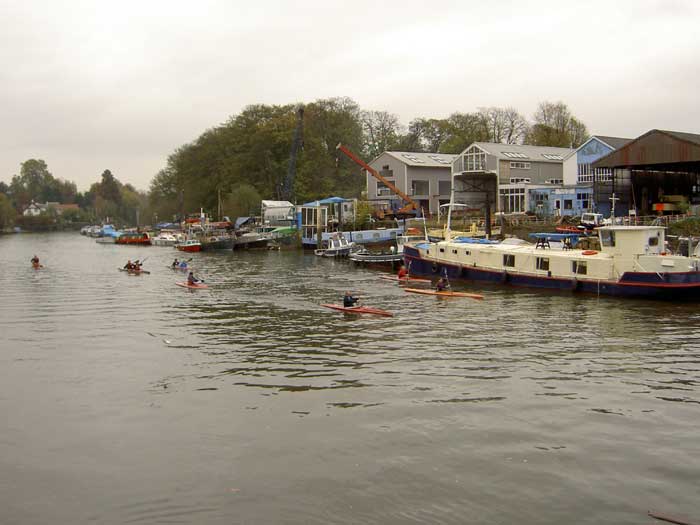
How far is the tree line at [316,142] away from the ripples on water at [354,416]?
242 ft

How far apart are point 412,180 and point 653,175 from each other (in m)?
31.6

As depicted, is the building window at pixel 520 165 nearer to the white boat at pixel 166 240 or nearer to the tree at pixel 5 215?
the white boat at pixel 166 240

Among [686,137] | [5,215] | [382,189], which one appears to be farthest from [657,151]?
[5,215]

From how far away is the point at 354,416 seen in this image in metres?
17.5

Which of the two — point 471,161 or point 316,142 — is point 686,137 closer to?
point 471,161

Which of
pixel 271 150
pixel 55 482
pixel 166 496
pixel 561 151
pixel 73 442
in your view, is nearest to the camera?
pixel 166 496

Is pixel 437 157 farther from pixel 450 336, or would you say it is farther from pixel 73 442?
pixel 73 442

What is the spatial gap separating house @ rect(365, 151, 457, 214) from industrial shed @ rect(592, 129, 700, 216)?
27.8 meters

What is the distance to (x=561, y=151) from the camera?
293ft

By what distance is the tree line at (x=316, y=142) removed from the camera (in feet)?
348

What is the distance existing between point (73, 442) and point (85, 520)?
4.30 meters

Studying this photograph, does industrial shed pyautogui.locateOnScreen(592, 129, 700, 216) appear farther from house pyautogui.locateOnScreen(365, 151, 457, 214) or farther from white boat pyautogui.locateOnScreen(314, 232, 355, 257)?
house pyautogui.locateOnScreen(365, 151, 457, 214)

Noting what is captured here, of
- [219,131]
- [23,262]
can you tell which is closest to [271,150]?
[219,131]

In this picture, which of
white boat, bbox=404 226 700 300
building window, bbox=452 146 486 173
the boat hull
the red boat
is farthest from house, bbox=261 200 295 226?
the boat hull
